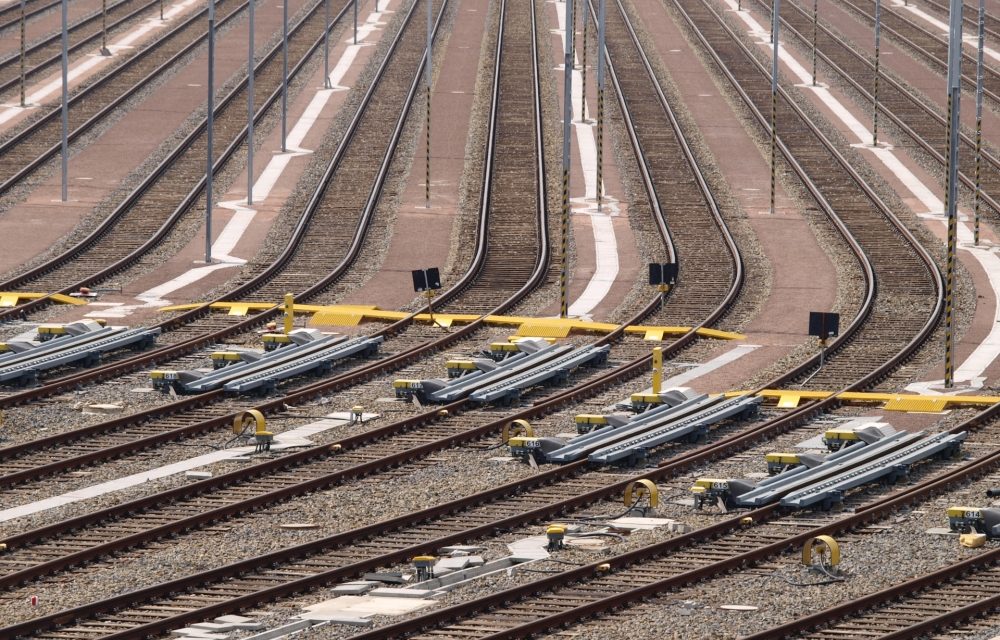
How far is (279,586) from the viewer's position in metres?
19.8

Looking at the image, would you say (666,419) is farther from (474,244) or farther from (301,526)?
(474,244)

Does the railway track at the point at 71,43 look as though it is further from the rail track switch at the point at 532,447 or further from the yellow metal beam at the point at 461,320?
the rail track switch at the point at 532,447

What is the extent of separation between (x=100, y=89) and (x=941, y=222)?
107ft

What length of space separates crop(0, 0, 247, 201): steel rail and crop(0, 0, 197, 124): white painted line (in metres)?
1.01

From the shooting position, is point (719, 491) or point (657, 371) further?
point (657, 371)

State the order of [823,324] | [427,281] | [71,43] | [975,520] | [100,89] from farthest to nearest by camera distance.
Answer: [71,43], [100,89], [427,281], [823,324], [975,520]

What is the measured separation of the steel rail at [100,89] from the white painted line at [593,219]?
1134 centimetres

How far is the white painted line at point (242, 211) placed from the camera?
124 ft

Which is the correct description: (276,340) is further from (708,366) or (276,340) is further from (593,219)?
(593,219)

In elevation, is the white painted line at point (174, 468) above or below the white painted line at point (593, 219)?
above

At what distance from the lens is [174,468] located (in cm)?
2531

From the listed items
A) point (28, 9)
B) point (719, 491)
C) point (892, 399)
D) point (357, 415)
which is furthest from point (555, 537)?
point (28, 9)

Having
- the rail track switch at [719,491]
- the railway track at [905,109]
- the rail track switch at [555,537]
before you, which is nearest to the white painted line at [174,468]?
the rail track switch at [555,537]

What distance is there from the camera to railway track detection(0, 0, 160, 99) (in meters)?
72.1
